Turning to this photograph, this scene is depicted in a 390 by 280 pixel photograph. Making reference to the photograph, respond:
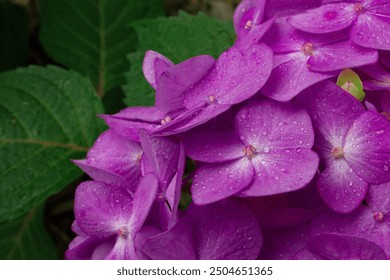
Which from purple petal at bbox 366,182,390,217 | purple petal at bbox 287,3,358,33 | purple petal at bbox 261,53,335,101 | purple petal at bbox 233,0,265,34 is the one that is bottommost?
purple petal at bbox 366,182,390,217

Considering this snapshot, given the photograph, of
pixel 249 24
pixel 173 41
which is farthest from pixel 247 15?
pixel 173 41

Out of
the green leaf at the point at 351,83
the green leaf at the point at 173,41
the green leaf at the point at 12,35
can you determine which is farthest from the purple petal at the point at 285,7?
the green leaf at the point at 12,35

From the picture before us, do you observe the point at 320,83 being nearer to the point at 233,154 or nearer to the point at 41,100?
the point at 233,154

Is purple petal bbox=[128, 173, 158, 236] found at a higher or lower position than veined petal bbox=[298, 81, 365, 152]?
lower

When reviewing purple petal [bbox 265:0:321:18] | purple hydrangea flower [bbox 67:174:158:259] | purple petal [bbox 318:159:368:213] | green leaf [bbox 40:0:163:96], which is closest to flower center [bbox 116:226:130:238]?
purple hydrangea flower [bbox 67:174:158:259]

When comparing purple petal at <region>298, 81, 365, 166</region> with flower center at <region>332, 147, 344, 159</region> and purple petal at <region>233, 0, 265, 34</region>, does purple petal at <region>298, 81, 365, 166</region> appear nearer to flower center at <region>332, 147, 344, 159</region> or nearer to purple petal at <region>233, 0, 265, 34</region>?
flower center at <region>332, 147, 344, 159</region>

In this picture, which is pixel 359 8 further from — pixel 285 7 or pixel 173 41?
pixel 173 41

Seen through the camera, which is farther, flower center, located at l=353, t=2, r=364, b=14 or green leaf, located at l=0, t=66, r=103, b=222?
green leaf, located at l=0, t=66, r=103, b=222

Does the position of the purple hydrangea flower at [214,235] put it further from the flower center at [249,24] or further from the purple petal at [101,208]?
the flower center at [249,24]

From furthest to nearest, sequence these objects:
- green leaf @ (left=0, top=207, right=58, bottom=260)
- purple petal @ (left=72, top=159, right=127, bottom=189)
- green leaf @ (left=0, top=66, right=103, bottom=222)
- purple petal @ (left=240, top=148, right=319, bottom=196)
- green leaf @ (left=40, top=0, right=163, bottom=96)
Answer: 1. green leaf @ (left=40, top=0, right=163, bottom=96)
2. green leaf @ (left=0, top=207, right=58, bottom=260)
3. green leaf @ (left=0, top=66, right=103, bottom=222)
4. purple petal @ (left=72, top=159, right=127, bottom=189)
5. purple petal @ (left=240, top=148, right=319, bottom=196)

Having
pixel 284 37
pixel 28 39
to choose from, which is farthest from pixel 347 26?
pixel 28 39
